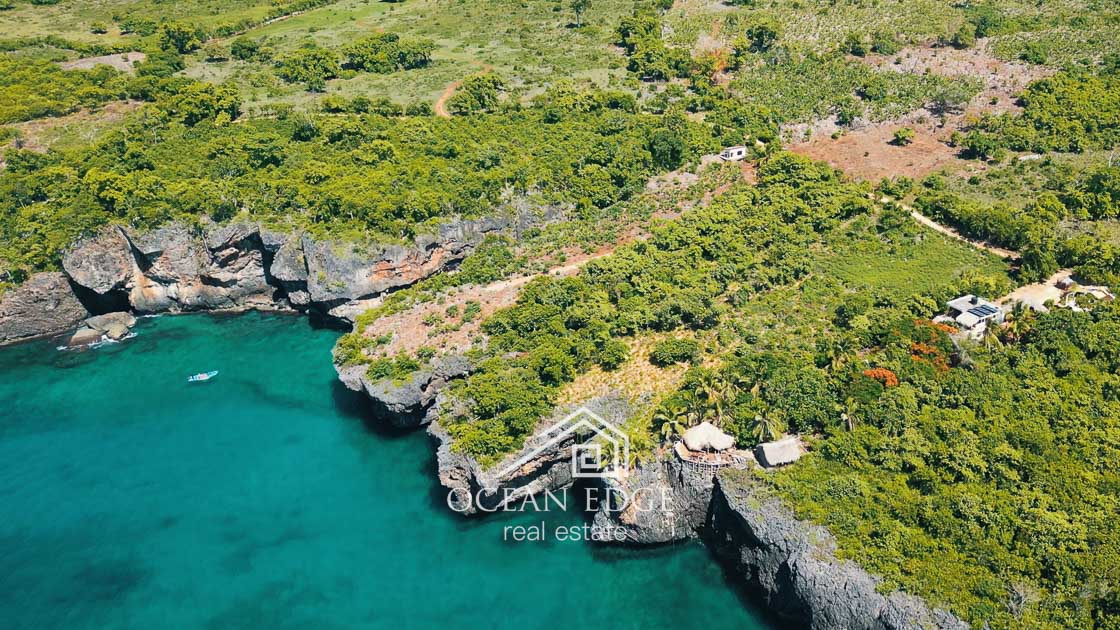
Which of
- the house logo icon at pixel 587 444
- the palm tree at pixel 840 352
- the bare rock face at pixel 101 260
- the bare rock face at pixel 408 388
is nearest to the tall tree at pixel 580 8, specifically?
the bare rock face at pixel 101 260

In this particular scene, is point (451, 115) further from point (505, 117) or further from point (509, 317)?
point (509, 317)

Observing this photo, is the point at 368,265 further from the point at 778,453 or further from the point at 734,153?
the point at 734,153

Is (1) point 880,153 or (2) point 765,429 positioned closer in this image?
(2) point 765,429

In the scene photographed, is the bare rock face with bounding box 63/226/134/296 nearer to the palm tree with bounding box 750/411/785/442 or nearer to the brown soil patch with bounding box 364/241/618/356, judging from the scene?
the brown soil patch with bounding box 364/241/618/356

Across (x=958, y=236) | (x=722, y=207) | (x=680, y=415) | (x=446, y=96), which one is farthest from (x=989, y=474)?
(x=446, y=96)

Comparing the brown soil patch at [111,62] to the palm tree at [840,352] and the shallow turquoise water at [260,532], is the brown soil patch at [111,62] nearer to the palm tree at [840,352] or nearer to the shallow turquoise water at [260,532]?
the shallow turquoise water at [260,532]
